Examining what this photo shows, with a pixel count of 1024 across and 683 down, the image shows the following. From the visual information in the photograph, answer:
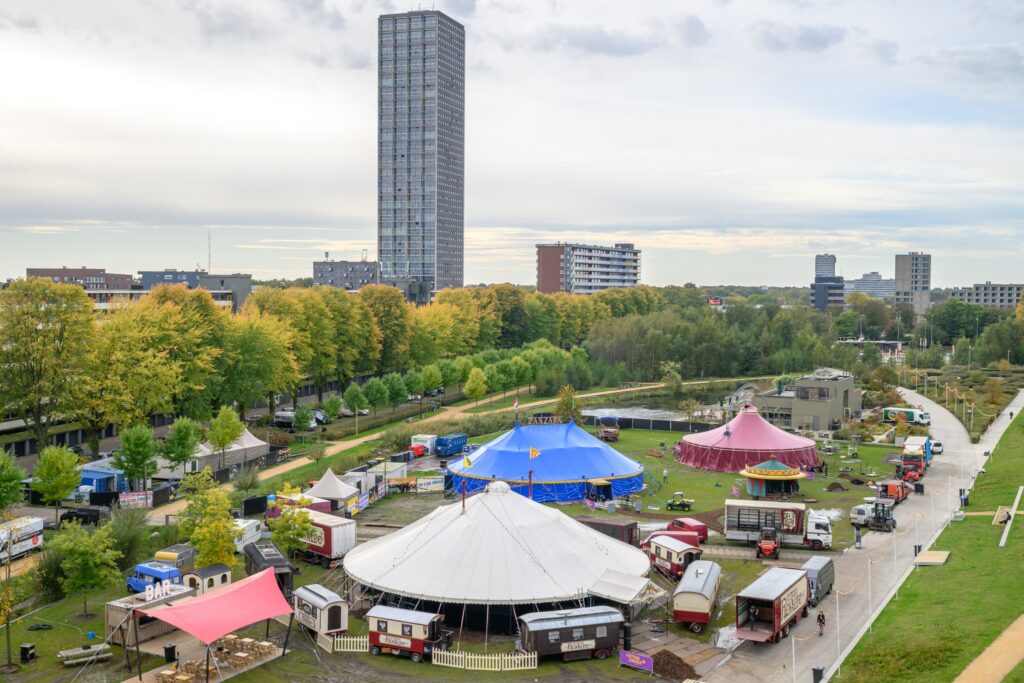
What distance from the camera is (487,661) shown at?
2986cm

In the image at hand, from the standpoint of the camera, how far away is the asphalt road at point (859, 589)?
29.5m

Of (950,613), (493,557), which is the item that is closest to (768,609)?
→ (950,613)

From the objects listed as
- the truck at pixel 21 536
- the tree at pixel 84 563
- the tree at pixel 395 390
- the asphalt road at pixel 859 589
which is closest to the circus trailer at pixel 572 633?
the asphalt road at pixel 859 589

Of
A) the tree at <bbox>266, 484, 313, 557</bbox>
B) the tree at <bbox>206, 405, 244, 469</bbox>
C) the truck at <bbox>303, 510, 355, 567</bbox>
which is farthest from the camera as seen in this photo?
the tree at <bbox>206, 405, 244, 469</bbox>

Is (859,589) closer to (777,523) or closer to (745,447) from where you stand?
(777,523)

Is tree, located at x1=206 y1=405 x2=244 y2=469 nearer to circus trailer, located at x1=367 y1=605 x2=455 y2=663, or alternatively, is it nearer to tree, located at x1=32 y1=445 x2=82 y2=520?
tree, located at x1=32 y1=445 x2=82 y2=520

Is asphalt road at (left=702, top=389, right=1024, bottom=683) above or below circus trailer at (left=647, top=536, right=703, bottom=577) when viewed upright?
below

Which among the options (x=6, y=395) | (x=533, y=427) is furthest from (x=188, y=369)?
(x=533, y=427)

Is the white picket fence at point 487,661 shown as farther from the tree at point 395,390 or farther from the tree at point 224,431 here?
the tree at point 395,390

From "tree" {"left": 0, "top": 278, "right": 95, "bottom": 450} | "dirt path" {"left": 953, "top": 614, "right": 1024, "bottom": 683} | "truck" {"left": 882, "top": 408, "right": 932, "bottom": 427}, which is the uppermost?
"tree" {"left": 0, "top": 278, "right": 95, "bottom": 450}

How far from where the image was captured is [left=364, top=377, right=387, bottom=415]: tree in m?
84.8

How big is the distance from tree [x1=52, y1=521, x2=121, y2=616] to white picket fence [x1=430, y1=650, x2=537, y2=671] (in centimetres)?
1348

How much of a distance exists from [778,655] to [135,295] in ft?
317

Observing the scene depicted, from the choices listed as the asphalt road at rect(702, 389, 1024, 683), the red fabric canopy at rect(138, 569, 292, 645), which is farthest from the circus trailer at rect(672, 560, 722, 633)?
the red fabric canopy at rect(138, 569, 292, 645)
